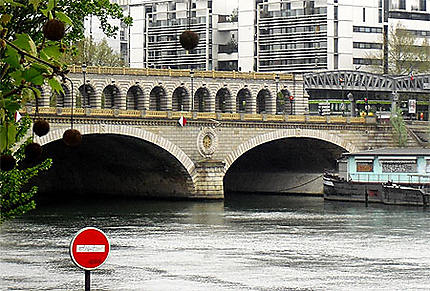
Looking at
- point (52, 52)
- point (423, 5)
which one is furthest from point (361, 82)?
point (52, 52)

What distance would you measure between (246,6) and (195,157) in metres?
63.0

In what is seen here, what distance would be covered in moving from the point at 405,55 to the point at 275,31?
1860 centimetres

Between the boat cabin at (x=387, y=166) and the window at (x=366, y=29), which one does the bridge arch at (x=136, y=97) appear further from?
the window at (x=366, y=29)

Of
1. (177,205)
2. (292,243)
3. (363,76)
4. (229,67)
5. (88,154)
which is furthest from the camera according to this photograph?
(229,67)

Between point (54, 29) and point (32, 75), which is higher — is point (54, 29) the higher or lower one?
the higher one

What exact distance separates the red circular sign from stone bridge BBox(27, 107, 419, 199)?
5789 centimetres

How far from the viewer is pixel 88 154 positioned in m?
88.0

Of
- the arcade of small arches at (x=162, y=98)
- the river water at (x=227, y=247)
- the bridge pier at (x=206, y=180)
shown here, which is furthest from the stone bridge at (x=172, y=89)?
the river water at (x=227, y=247)

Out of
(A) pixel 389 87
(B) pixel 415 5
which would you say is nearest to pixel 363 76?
(A) pixel 389 87

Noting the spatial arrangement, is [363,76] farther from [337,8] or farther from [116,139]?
[116,139]

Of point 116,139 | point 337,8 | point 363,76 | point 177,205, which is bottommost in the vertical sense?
point 177,205

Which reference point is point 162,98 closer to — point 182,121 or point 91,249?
point 182,121

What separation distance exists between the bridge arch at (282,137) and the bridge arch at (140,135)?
389cm

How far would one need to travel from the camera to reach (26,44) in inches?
307
